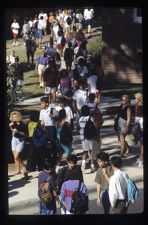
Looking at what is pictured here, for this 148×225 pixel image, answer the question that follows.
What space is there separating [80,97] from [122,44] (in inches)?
33.6

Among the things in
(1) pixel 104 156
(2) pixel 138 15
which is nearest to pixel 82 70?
(2) pixel 138 15

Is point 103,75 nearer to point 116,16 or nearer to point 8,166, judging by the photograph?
point 116,16

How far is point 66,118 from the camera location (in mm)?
10766

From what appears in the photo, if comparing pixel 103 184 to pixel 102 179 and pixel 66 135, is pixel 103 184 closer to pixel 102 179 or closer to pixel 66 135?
pixel 102 179

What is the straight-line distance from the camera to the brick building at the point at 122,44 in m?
10.6

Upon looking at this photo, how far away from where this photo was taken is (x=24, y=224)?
414 inches

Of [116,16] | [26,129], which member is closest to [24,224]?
[26,129]

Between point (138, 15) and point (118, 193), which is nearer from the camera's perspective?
point (118, 193)

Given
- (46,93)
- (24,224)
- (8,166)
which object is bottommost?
(24,224)

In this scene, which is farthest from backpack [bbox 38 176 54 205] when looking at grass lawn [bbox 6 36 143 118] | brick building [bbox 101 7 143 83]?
brick building [bbox 101 7 143 83]

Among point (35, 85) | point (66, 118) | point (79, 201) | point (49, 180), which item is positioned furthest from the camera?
point (66, 118)

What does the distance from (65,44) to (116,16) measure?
74 centimetres

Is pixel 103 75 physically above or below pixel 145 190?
above

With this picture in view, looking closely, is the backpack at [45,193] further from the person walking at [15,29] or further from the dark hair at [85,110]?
the person walking at [15,29]
